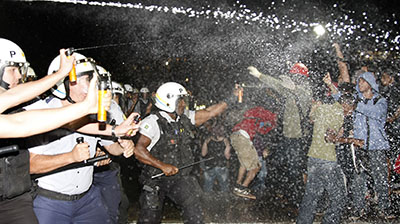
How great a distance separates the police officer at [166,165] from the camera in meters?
3.89

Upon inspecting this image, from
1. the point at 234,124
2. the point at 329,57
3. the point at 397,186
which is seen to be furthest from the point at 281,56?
the point at 397,186

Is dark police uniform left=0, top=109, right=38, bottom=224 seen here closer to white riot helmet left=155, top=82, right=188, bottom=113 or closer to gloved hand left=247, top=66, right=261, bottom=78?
white riot helmet left=155, top=82, right=188, bottom=113

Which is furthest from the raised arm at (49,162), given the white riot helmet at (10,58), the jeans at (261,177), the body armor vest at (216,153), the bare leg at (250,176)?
the jeans at (261,177)

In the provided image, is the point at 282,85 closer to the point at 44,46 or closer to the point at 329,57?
the point at 329,57

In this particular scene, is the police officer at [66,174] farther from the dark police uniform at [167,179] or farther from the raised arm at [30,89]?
the dark police uniform at [167,179]

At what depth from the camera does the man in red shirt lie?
6.97m

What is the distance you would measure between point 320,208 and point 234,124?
7.32 ft

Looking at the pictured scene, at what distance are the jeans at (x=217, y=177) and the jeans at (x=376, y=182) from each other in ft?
8.55

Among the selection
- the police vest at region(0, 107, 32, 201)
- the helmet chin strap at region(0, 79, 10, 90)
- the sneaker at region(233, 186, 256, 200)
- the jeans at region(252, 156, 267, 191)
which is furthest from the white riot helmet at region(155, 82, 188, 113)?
the jeans at region(252, 156, 267, 191)

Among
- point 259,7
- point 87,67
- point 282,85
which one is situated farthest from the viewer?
point 259,7

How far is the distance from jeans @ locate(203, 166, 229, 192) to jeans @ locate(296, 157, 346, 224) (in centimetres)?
280

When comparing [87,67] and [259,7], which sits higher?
[259,7]

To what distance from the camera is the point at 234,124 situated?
23.6 feet

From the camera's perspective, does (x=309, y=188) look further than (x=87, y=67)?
Yes
